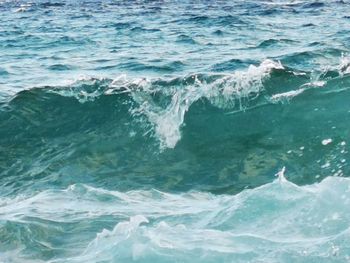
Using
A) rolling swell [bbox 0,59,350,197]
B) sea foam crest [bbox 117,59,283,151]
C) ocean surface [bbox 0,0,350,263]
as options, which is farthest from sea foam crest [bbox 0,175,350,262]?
sea foam crest [bbox 117,59,283,151]

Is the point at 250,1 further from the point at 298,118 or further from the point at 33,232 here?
the point at 33,232

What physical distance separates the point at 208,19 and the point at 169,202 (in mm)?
12727

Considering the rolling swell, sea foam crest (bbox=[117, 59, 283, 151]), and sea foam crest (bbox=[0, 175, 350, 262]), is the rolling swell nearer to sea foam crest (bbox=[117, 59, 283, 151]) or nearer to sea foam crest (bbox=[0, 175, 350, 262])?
sea foam crest (bbox=[117, 59, 283, 151])

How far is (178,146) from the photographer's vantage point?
812 cm

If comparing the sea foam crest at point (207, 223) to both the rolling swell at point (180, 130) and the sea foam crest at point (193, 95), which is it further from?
the sea foam crest at point (193, 95)

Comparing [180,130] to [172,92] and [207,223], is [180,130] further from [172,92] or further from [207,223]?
[207,223]

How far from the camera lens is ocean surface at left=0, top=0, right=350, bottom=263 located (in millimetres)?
4918

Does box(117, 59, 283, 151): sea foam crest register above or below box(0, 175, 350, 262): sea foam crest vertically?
below

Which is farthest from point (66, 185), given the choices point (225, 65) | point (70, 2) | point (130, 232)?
point (70, 2)

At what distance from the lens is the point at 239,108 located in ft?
29.8

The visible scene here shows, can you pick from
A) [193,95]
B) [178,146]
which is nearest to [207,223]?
[178,146]

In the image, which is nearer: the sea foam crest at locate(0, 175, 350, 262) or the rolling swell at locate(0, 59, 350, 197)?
the sea foam crest at locate(0, 175, 350, 262)

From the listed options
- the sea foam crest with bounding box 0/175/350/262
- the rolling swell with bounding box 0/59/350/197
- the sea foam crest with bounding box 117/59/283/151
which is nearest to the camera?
the sea foam crest with bounding box 0/175/350/262

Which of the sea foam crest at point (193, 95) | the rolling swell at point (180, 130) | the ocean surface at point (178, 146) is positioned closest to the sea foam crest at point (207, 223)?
the ocean surface at point (178, 146)
